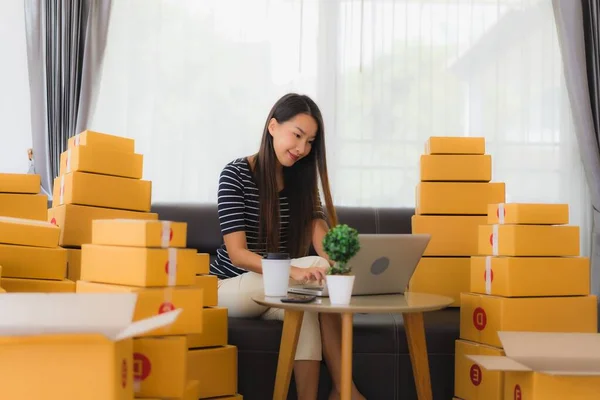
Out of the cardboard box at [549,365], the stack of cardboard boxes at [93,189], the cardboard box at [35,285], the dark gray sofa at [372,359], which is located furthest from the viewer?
the dark gray sofa at [372,359]

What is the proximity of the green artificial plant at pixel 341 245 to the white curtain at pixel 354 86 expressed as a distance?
188 cm

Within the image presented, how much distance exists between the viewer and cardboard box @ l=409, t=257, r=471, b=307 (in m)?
2.64

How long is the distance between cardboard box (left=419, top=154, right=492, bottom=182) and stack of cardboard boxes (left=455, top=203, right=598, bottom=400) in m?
0.47

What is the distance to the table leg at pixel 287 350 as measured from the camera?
1942mm

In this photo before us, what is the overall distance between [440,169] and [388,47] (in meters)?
1.24

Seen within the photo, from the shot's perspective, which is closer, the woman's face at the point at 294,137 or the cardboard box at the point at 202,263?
the cardboard box at the point at 202,263

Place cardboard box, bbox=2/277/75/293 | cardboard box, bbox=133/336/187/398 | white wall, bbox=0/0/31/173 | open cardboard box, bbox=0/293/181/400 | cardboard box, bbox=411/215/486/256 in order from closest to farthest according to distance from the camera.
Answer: open cardboard box, bbox=0/293/181/400 < cardboard box, bbox=133/336/187/398 < cardboard box, bbox=2/277/75/293 < cardboard box, bbox=411/215/486/256 < white wall, bbox=0/0/31/173

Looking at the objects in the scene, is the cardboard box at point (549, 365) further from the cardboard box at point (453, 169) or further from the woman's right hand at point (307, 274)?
the cardboard box at point (453, 169)

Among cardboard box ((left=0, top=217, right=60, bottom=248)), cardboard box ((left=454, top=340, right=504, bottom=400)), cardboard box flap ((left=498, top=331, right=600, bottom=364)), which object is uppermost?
cardboard box ((left=0, top=217, right=60, bottom=248))

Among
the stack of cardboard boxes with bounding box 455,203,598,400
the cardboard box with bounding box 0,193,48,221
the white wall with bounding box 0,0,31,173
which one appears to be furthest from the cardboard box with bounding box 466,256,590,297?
the white wall with bounding box 0,0,31,173

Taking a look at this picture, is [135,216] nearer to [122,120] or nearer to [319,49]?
[122,120]

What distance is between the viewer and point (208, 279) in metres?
2.01

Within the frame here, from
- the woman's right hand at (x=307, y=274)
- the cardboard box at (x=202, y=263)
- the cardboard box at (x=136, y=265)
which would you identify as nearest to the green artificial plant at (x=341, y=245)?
the woman's right hand at (x=307, y=274)

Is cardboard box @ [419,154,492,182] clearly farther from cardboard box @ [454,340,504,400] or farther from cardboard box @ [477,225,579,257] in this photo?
cardboard box @ [454,340,504,400]
